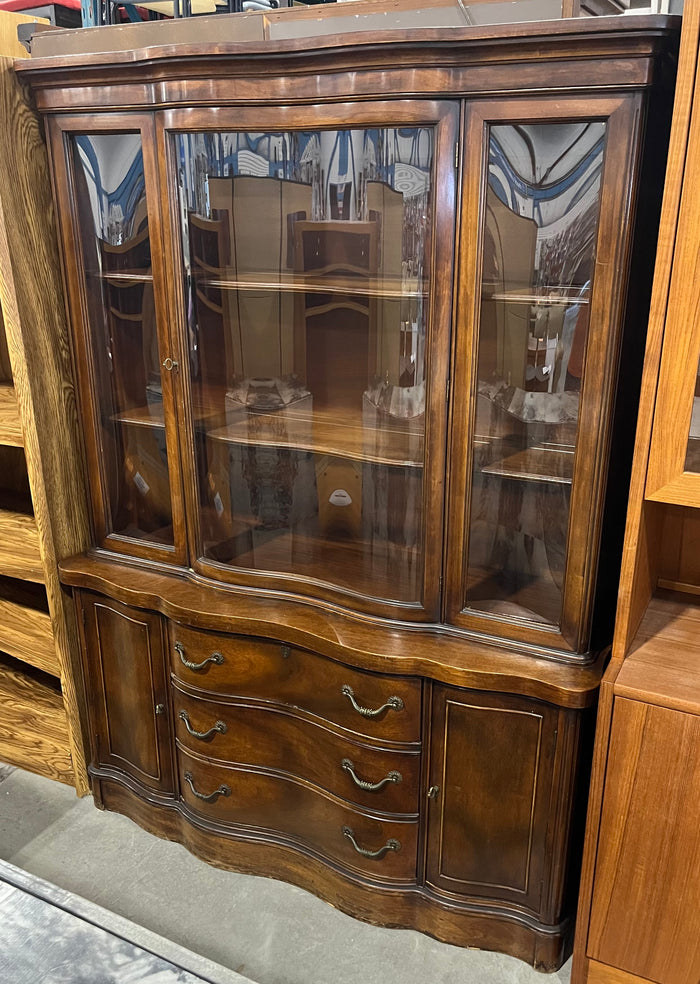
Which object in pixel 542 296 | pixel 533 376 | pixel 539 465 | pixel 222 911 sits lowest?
pixel 222 911

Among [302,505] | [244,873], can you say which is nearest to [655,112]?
[302,505]

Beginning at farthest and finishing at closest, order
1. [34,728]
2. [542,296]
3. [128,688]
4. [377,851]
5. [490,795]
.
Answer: [34,728] → [128,688] → [377,851] → [490,795] → [542,296]

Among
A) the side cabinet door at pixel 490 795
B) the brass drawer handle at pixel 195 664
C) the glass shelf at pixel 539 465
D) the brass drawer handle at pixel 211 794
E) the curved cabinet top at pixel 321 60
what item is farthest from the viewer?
the brass drawer handle at pixel 211 794

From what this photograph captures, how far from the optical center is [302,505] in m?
1.78

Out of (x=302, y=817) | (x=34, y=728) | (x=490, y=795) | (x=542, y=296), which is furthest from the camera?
(x=34, y=728)

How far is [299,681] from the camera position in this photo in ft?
5.80

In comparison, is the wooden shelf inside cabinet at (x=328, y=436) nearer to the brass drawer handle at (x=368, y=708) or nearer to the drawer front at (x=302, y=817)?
the brass drawer handle at (x=368, y=708)

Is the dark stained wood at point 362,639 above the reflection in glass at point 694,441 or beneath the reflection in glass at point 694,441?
beneath

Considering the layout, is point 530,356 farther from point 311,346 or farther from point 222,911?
point 222,911

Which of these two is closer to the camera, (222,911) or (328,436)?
(328,436)

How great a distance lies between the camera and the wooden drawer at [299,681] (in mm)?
1651

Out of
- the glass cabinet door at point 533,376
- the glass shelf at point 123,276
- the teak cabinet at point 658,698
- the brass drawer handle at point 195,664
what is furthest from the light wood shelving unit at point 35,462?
the teak cabinet at point 658,698

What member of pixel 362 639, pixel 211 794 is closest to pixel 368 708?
pixel 362 639

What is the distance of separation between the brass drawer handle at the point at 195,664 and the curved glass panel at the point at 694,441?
1070 mm
